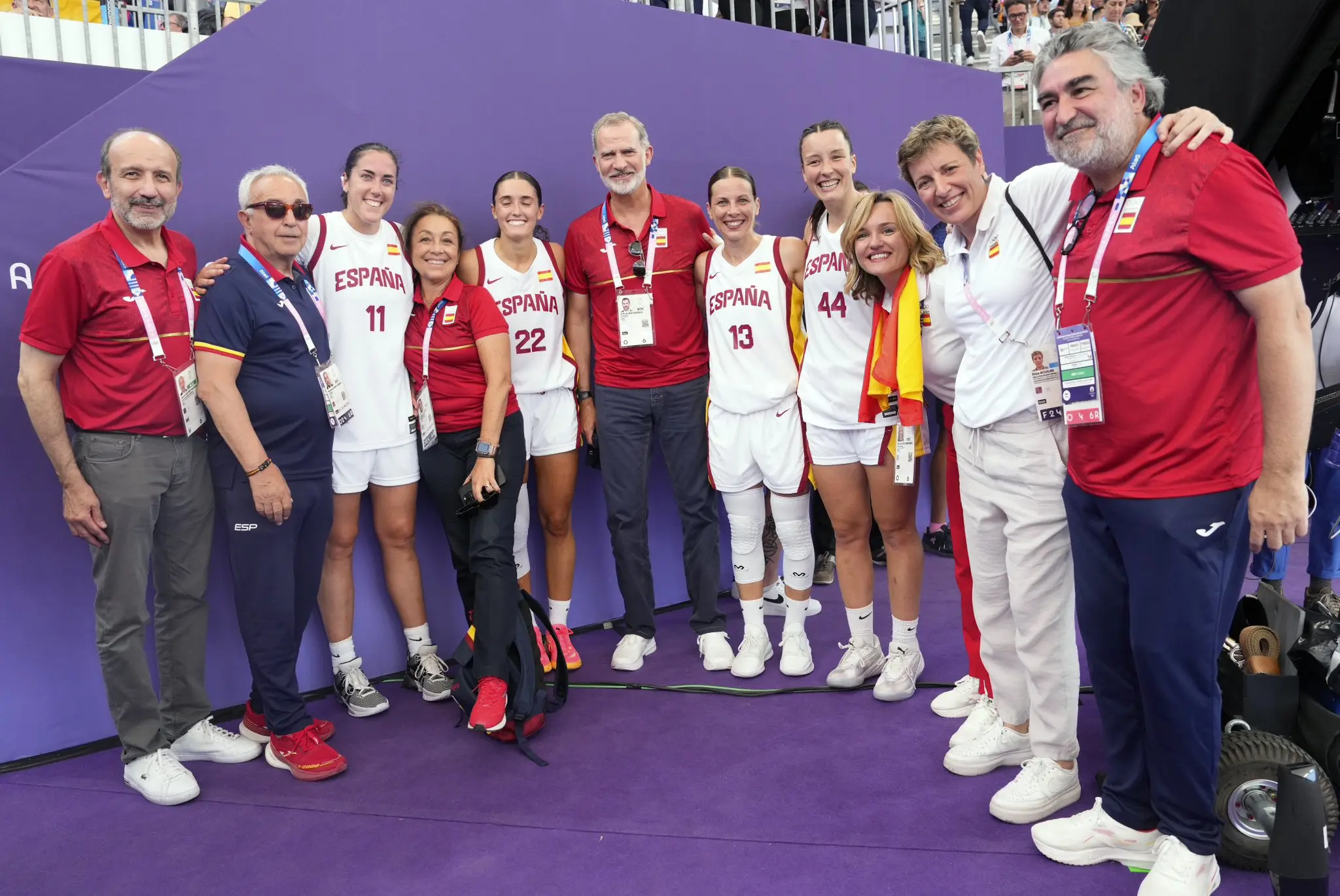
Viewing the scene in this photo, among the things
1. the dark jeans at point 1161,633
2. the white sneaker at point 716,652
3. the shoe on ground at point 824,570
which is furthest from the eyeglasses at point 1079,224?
the shoe on ground at point 824,570

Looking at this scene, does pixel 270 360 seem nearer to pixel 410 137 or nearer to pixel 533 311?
pixel 533 311

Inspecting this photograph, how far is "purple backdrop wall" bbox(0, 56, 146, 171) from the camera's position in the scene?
3361 mm

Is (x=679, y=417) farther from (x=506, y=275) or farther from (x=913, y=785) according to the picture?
(x=913, y=785)

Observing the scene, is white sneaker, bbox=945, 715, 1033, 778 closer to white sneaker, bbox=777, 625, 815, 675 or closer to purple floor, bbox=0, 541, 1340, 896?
purple floor, bbox=0, 541, 1340, 896

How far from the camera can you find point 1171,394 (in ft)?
6.17

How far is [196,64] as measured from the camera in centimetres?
→ 325

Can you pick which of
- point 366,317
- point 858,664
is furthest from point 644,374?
point 858,664

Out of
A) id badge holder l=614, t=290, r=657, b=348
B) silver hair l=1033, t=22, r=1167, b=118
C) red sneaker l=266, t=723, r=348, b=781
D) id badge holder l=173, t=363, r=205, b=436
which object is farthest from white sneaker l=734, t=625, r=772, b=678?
silver hair l=1033, t=22, r=1167, b=118

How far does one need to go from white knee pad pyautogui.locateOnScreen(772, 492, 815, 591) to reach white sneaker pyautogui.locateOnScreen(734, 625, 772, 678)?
0.76 feet

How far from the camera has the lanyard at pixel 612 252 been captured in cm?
372

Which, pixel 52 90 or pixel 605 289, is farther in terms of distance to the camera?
pixel 605 289

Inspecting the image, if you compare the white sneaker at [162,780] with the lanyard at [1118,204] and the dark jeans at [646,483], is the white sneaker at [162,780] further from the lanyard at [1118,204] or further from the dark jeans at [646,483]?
the lanyard at [1118,204]

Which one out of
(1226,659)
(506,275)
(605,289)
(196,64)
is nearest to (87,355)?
(196,64)

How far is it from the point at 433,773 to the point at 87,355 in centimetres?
153
